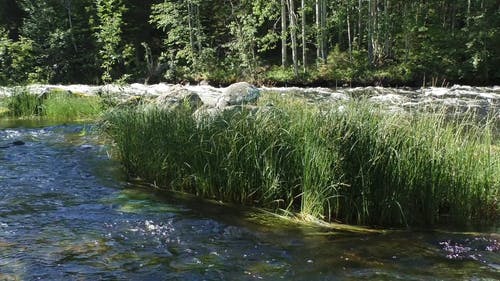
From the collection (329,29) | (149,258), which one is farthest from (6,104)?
(329,29)

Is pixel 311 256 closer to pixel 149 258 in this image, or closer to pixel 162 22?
pixel 149 258

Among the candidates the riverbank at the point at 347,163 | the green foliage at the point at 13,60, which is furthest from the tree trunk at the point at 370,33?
the riverbank at the point at 347,163

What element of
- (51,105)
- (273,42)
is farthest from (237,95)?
(273,42)

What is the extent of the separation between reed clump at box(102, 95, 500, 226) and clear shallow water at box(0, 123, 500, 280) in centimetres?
37

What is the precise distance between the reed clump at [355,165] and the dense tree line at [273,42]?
16.3 meters

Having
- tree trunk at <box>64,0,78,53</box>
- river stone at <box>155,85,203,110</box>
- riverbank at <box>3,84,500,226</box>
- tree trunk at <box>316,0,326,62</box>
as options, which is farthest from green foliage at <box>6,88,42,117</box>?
tree trunk at <box>64,0,78,53</box>

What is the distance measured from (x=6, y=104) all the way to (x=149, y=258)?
14.7 m

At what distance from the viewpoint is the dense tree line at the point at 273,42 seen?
26188mm

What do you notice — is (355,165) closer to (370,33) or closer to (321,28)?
(321,28)

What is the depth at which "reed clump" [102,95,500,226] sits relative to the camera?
6109 mm

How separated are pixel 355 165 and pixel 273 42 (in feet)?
84.3

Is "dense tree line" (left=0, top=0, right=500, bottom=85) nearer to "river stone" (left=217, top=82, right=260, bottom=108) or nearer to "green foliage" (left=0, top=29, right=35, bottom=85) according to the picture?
"green foliage" (left=0, top=29, right=35, bottom=85)

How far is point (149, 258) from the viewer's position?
534cm

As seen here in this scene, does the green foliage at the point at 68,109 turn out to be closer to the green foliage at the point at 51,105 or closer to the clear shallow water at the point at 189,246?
the green foliage at the point at 51,105
